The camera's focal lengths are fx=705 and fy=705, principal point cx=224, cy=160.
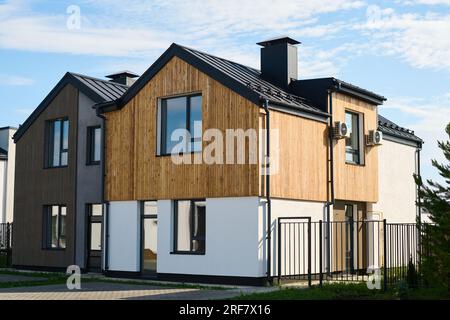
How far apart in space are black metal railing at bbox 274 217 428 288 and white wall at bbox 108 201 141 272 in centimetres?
477

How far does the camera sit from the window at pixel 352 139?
22.7m

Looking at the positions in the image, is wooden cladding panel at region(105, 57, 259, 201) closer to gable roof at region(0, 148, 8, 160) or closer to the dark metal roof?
the dark metal roof

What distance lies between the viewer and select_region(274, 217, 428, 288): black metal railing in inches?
676

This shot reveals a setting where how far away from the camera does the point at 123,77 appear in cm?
2827

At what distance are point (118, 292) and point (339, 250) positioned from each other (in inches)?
298

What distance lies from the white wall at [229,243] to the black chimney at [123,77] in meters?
10.2

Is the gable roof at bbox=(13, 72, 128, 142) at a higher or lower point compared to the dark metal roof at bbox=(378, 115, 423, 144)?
higher

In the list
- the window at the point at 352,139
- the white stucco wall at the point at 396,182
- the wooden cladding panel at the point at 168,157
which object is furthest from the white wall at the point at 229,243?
the white stucco wall at the point at 396,182

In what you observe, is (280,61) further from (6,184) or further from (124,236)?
(6,184)

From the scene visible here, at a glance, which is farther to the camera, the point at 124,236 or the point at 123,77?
the point at 123,77

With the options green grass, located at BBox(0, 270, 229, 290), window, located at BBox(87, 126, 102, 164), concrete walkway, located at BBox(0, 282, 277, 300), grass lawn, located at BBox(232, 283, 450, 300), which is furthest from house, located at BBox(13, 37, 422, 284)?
grass lawn, located at BBox(232, 283, 450, 300)

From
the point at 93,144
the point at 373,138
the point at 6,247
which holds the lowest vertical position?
the point at 6,247

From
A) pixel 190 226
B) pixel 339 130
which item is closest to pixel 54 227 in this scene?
pixel 190 226
